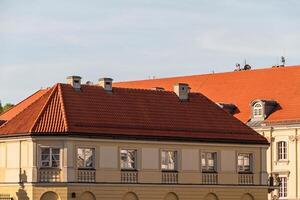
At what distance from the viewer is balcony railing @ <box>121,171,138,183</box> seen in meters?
88.6

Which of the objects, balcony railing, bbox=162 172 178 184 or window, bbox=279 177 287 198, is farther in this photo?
window, bbox=279 177 287 198

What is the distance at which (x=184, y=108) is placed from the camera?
96.9 meters

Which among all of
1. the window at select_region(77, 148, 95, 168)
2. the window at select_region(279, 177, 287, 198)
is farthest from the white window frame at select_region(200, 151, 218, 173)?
the window at select_region(279, 177, 287, 198)

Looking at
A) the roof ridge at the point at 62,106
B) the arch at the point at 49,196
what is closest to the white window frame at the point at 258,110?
the roof ridge at the point at 62,106

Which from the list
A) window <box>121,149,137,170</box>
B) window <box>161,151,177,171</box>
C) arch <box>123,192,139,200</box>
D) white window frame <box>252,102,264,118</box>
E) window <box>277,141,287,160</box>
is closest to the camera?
arch <box>123,192,139,200</box>

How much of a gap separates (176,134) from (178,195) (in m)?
4.48

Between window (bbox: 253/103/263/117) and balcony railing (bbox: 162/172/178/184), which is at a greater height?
window (bbox: 253/103/263/117)

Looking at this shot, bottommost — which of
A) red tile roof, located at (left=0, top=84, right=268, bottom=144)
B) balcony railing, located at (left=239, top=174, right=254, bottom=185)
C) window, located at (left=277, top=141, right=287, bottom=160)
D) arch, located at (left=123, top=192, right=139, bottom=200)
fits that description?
arch, located at (left=123, top=192, right=139, bottom=200)

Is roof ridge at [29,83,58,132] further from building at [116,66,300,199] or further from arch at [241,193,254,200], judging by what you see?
building at [116,66,300,199]

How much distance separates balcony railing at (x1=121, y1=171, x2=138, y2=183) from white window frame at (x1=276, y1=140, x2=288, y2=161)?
125ft

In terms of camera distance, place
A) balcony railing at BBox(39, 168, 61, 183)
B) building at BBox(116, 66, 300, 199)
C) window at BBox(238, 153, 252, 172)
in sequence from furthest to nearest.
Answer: building at BBox(116, 66, 300, 199) < window at BBox(238, 153, 252, 172) < balcony railing at BBox(39, 168, 61, 183)

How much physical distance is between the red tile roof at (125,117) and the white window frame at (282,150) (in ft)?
87.7

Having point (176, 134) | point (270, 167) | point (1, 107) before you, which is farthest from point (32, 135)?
point (1, 107)

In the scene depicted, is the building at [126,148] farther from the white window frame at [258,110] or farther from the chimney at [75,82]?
the white window frame at [258,110]
